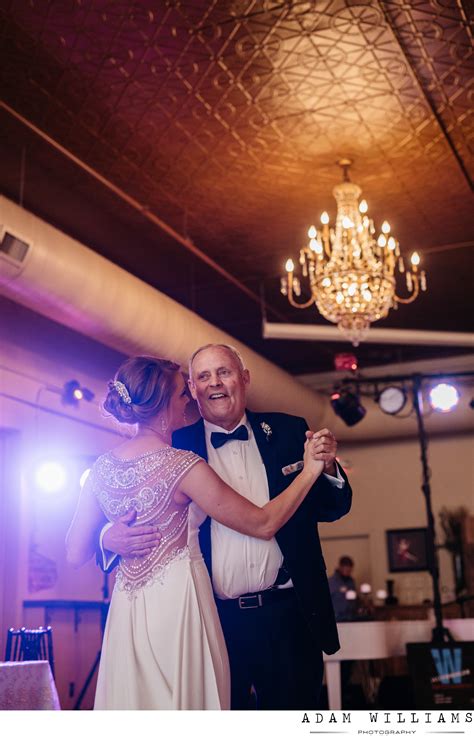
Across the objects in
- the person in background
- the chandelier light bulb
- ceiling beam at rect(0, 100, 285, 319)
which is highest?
ceiling beam at rect(0, 100, 285, 319)

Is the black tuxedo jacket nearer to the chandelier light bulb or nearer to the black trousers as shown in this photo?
the black trousers

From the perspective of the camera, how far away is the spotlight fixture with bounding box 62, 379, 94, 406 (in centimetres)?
699

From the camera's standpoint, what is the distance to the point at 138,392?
232 cm

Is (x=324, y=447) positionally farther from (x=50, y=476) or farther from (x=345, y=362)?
(x=345, y=362)

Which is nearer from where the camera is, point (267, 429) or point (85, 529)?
point (85, 529)

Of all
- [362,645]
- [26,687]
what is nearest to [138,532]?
[26,687]

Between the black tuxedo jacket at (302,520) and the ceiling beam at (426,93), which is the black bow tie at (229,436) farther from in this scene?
the ceiling beam at (426,93)

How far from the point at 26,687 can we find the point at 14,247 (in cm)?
224

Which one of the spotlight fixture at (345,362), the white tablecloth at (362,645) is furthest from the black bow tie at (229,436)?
the spotlight fixture at (345,362)

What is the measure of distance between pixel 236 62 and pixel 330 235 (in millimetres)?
1310

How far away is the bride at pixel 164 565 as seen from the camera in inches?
85.0

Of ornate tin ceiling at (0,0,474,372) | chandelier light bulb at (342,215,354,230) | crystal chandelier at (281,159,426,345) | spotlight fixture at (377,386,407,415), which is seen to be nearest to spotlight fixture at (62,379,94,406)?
ornate tin ceiling at (0,0,474,372)

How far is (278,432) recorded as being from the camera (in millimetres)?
2562

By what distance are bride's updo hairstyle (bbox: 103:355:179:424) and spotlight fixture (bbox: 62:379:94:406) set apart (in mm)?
Result: 4733
